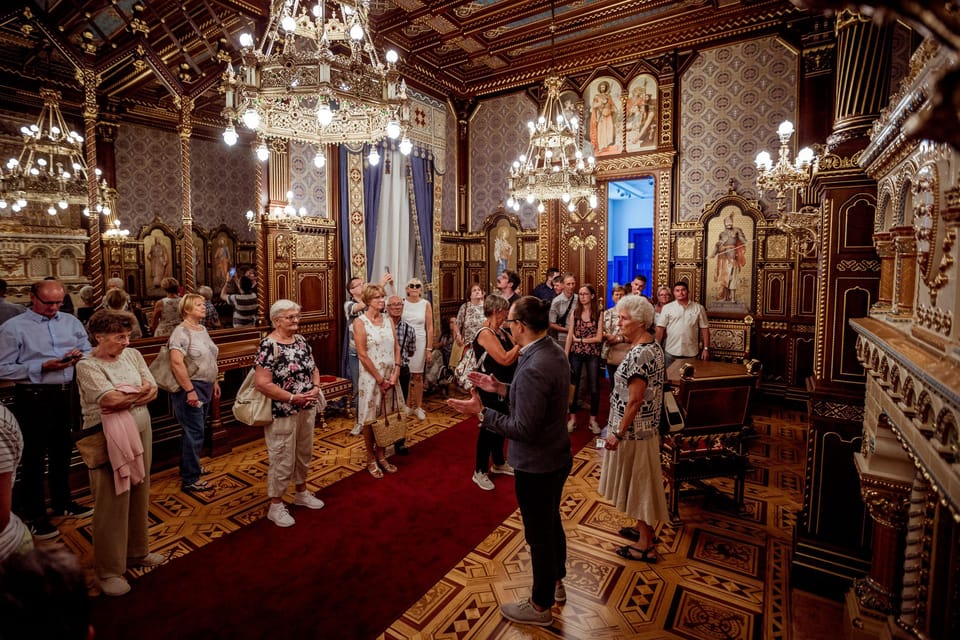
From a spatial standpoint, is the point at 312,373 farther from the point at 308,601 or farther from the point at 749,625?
the point at 749,625

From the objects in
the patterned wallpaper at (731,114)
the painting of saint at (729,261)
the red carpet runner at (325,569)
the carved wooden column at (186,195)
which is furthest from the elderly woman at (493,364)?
the patterned wallpaper at (731,114)

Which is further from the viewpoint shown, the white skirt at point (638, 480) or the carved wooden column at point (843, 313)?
the white skirt at point (638, 480)

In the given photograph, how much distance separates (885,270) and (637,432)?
1614 mm

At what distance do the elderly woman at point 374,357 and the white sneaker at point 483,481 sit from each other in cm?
91

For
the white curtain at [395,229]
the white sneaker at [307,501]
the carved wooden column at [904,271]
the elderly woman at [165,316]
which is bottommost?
the white sneaker at [307,501]

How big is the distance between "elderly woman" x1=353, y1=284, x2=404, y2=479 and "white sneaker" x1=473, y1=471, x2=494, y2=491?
913 millimetres

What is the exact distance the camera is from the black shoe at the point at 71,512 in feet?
12.9

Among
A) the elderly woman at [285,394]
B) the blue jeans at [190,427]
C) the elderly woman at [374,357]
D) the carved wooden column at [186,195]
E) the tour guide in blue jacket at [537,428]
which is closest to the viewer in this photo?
the tour guide in blue jacket at [537,428]

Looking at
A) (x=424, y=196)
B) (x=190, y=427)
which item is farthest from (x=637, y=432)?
(x=424, y=196)

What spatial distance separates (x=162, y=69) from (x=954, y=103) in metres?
6.67

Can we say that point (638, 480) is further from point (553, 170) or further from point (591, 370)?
point (553, 170)

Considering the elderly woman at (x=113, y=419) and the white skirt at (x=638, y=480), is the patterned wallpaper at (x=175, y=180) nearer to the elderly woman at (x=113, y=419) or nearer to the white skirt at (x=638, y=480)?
the elderly woman at (x=113, y=419)

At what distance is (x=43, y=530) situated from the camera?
142 inches

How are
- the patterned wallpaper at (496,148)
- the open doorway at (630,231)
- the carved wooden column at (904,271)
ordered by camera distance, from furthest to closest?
the open doorway at (630,231) < the patterned wallpaper at (496,148) < the carved wooden column at (904,271)
